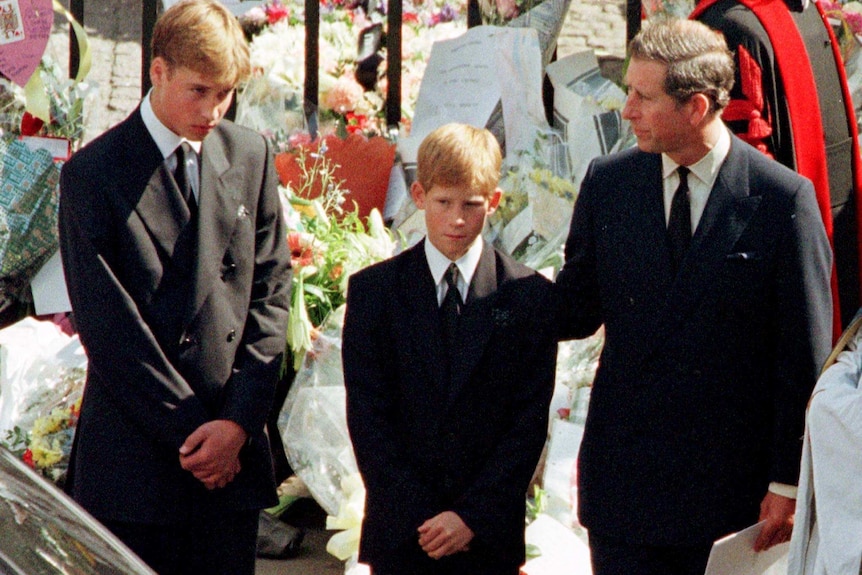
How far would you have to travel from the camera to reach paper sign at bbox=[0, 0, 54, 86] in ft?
15.6

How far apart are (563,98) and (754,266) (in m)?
1.94

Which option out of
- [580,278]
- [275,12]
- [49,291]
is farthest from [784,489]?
[275,12]

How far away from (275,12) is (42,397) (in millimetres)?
3307

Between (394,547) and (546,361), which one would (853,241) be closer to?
(546,361)

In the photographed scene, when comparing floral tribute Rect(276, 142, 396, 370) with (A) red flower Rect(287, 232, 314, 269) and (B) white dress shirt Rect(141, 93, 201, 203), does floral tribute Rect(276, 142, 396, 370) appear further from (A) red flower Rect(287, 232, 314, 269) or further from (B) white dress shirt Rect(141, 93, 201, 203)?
(B) white dress shirt Rect(141, 93, 201, 203)

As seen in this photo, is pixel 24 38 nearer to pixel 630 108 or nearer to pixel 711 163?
pixel 630 108

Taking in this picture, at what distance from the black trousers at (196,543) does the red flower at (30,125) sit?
99.8 inches

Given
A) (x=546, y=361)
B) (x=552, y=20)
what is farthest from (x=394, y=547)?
(x=552, y=20)

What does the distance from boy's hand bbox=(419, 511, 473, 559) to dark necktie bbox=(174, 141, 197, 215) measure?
835mm

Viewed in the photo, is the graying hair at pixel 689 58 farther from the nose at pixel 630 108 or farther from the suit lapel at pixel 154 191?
the suit lapel at pixel 154 191

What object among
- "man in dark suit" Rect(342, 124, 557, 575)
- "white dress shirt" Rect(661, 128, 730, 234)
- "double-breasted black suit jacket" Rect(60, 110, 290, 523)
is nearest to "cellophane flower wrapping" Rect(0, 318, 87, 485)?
"double-breasted black suit jacket" Rect(60, 110, 290, 523)

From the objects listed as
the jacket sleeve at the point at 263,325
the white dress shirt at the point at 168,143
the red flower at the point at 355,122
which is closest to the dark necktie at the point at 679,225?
the jacket sleeve at the point at 263,325

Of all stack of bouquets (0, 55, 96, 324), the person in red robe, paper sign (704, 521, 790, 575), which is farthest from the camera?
stack of bouquets (0, 55, 96, 324)

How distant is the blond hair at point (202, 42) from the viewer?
2703 mm
